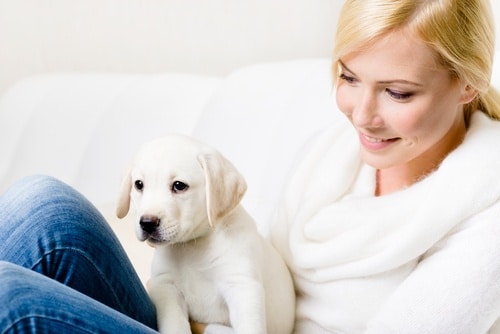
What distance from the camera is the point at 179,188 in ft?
4.41

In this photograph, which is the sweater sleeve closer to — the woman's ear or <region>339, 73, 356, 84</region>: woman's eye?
the woman's ear

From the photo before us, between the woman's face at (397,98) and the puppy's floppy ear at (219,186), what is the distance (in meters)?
0.22

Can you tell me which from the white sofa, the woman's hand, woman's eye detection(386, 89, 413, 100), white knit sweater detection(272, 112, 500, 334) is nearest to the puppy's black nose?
the woman's hand

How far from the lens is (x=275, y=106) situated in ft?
6.89

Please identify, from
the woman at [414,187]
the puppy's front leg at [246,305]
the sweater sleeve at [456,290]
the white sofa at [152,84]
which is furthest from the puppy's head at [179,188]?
the white sofa at [152,84]

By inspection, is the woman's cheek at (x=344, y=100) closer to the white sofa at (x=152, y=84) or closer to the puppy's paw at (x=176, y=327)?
the puppy's paw at (x=176, y=327)

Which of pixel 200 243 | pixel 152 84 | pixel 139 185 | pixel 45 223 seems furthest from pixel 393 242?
pixel 152 84

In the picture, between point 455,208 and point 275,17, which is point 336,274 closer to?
point 455,208

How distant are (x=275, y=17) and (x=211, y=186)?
1587 millimetres

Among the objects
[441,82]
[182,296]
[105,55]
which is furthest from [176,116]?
[441,82]

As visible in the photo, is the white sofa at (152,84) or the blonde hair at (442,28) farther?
the white sofa at (152,84)

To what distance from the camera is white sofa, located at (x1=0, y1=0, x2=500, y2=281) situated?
2078 mm

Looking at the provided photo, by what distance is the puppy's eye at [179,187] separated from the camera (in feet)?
4.40

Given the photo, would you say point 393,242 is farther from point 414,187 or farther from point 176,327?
point 176,327
